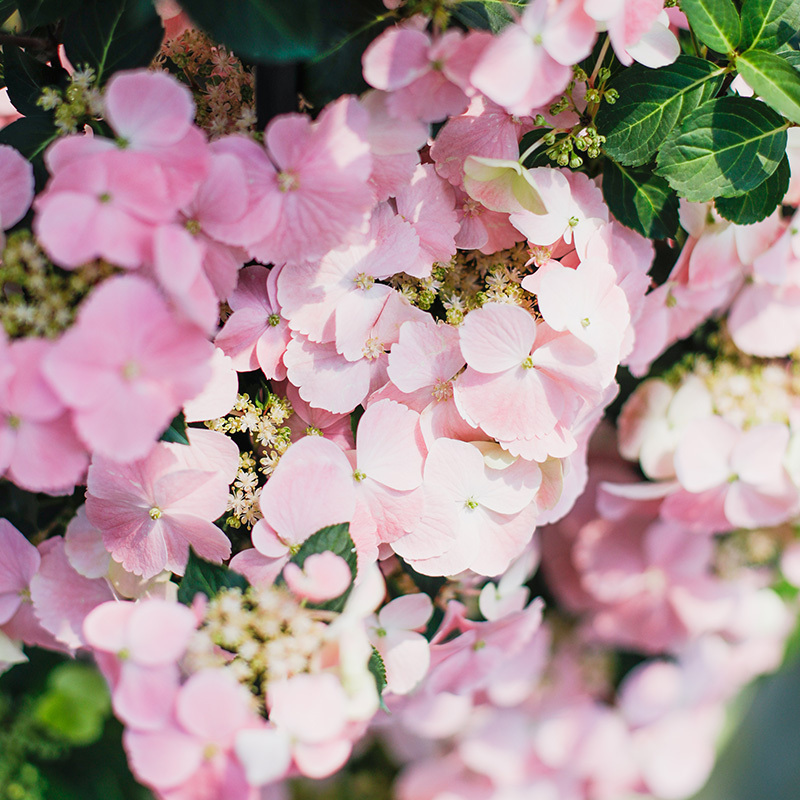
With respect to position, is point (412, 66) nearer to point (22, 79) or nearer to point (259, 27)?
point (259, 27)

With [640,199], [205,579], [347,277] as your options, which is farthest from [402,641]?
[640,199]

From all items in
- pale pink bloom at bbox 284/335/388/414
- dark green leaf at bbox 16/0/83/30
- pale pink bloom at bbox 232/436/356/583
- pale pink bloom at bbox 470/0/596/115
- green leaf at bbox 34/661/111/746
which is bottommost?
green leaf at bbox 34/661/111/746

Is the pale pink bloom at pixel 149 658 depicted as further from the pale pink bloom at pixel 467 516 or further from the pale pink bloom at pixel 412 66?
the pale pink bloom at pixel 412 66

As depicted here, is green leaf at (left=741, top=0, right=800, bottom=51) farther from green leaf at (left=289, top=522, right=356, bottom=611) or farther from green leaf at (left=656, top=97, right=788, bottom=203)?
green leaf at (left=289, top=522, right=356, bottom=611)

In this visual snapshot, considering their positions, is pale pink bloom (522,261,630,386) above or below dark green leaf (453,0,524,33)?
below

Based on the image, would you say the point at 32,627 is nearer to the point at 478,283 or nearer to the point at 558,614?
the point at 478,283

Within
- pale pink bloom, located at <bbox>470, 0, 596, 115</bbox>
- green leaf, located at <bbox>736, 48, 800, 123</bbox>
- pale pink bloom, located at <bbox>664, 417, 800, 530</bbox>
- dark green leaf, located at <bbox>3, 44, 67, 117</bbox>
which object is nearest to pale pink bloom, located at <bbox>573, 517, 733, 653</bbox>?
pale pink bloom, located at <bbox>664, 417, 800, 530</bbox>
